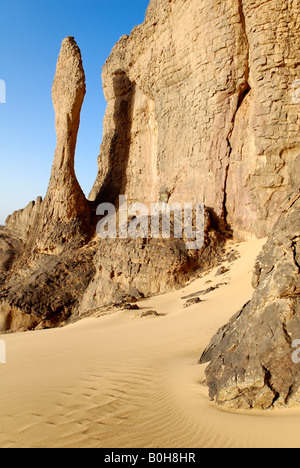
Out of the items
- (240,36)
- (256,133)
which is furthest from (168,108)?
(256,133)

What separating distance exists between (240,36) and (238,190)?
5329 millimetres

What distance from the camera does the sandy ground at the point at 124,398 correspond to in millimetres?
2572

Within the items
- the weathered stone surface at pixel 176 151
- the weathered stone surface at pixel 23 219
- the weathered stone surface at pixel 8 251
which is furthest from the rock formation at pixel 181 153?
the weathered stone surface at pixel 23 219

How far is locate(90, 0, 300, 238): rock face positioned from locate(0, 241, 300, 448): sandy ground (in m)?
5.62

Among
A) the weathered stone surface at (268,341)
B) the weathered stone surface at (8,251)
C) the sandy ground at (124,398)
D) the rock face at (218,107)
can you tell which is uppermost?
the rock face at (218,107)

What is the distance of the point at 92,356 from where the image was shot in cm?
551

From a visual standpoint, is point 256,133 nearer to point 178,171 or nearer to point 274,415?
point 178,171

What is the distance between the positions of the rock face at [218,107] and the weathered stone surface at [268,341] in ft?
20.0

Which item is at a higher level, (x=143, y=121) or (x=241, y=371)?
(x=143, y=121)

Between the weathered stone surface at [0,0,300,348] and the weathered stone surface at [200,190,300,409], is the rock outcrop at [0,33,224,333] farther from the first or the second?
the weathered stone surface at [200,190,300,409]

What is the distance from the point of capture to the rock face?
11.5m

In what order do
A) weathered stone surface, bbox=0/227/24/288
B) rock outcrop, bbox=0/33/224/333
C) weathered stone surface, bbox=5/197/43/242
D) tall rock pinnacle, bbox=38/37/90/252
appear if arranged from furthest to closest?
weathered stone surface, bbox=5/197/43/242 → weathered stone surface, bbox=0/227/24/288 → tall rock pinnacle, bbox=38/37/90/252 → rock outcrop, bbox=0/33/224/333

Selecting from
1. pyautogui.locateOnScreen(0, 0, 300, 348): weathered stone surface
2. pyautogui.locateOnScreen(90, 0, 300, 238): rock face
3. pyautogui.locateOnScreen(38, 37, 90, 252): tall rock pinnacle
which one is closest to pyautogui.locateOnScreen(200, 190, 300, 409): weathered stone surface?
pyautogui.locateOnScreen(0, 0, 300, 348): weathered stone surface

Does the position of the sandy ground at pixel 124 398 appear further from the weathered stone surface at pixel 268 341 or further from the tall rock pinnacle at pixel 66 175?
the tall rock pinnacle at pixel 66 175
